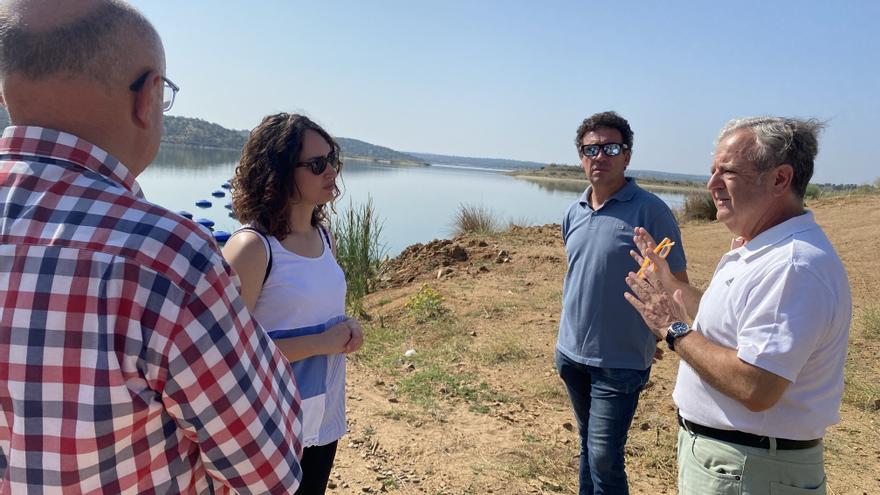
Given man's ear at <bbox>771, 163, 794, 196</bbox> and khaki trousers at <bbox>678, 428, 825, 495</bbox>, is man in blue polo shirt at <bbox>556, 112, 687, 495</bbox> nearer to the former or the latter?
khaki trousers at <bbox>678, 428, 825, 495</bbox>

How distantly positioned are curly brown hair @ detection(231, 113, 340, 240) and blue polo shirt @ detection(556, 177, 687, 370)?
54.1 inches

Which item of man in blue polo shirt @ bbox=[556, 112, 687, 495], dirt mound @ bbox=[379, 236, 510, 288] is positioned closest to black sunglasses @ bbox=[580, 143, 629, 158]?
man in blue polo shirt @ bbox=[556, 112, 687, 495]

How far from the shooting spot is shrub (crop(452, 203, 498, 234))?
47.8 feet

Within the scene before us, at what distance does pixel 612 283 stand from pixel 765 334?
107 centimetres

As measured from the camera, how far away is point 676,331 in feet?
6.14

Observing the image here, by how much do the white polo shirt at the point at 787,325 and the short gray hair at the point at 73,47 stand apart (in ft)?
5.22

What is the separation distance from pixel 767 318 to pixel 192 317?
1.43m

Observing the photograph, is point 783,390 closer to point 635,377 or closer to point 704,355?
point 704,355

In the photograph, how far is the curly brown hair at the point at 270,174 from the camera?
2002mm

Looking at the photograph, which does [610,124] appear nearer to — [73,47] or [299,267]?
[299,267]

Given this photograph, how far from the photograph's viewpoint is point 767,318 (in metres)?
1.61

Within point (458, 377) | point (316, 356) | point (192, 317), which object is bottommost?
point (458, 377)

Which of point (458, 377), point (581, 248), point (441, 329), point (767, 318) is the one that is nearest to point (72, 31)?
point (767, 318)

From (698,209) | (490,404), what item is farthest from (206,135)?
(490,404)
